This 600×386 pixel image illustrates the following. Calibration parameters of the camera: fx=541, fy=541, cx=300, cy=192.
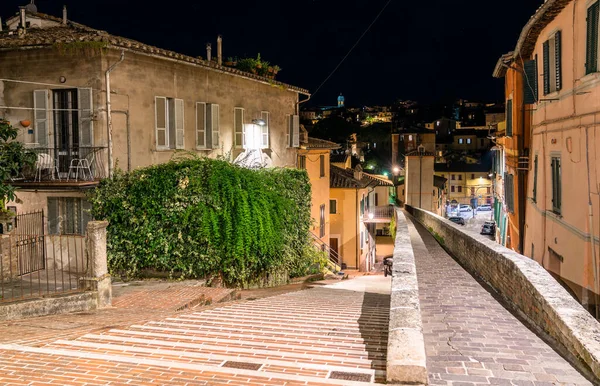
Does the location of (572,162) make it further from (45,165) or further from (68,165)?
(45,165)

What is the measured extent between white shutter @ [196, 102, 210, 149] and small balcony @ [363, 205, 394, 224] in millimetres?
20553

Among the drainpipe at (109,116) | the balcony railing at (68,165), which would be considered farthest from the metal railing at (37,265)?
the drainpipe at (109,116)

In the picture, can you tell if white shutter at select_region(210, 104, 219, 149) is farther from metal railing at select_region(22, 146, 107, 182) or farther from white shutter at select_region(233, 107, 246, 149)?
metal railing at select_region(22, 146, 107, 182)

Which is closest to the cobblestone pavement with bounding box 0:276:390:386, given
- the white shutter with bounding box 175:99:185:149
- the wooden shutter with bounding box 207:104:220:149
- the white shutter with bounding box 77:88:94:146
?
the white shutter with bounding box 77:88:94:146

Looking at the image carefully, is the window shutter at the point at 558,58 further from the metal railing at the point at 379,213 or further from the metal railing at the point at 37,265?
the metal railing at the point at 379,213

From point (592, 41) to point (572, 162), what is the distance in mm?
2912

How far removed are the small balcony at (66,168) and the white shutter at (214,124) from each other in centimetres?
469

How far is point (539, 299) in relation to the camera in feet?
24.7

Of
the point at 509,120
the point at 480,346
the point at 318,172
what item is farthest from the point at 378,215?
the point at 480,346

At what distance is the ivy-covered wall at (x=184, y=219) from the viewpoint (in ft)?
44.2

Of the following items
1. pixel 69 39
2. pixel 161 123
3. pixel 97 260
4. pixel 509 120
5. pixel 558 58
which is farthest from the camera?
pixel 509 120

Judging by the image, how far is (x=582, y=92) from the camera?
1123 centimetres

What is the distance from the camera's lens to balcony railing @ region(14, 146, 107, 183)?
1386 cm

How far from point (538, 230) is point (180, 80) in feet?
38.2
